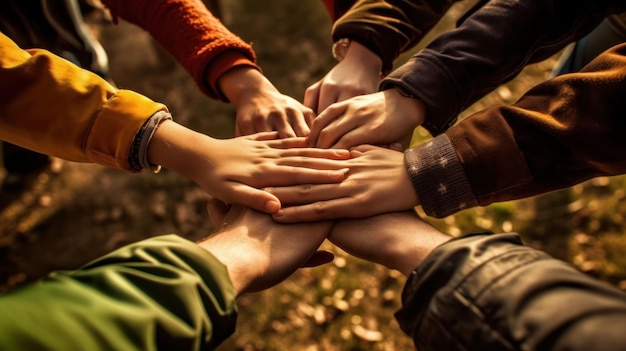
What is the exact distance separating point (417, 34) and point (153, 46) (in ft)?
6.52

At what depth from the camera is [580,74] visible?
3.70 ft

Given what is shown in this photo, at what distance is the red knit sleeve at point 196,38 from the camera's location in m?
1.51

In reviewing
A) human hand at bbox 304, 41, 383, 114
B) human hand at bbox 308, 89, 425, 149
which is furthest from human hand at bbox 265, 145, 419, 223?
human hand at bbox 304, 41, 383, 114

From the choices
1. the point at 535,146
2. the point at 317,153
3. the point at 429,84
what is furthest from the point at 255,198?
the point at 535,146

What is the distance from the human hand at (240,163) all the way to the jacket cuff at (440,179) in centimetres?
21

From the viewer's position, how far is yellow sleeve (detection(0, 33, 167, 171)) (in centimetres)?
118

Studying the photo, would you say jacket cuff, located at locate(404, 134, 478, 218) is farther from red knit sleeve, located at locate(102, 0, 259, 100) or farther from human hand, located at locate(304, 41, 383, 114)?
red knit sleeve, located at locate(102, 0, 259, 100)

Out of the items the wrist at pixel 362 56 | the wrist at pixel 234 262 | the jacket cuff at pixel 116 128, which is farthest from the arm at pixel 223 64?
the wrist at pixel 234 262

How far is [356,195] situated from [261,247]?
30 cm

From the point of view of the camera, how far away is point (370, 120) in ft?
4.45

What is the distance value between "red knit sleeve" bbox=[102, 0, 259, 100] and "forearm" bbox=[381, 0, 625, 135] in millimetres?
548

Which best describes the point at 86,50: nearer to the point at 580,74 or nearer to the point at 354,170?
the point at 354,170

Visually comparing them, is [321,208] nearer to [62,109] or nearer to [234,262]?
[234,262]

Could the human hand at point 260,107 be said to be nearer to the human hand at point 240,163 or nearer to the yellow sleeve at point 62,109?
the human hand at point 240,163
